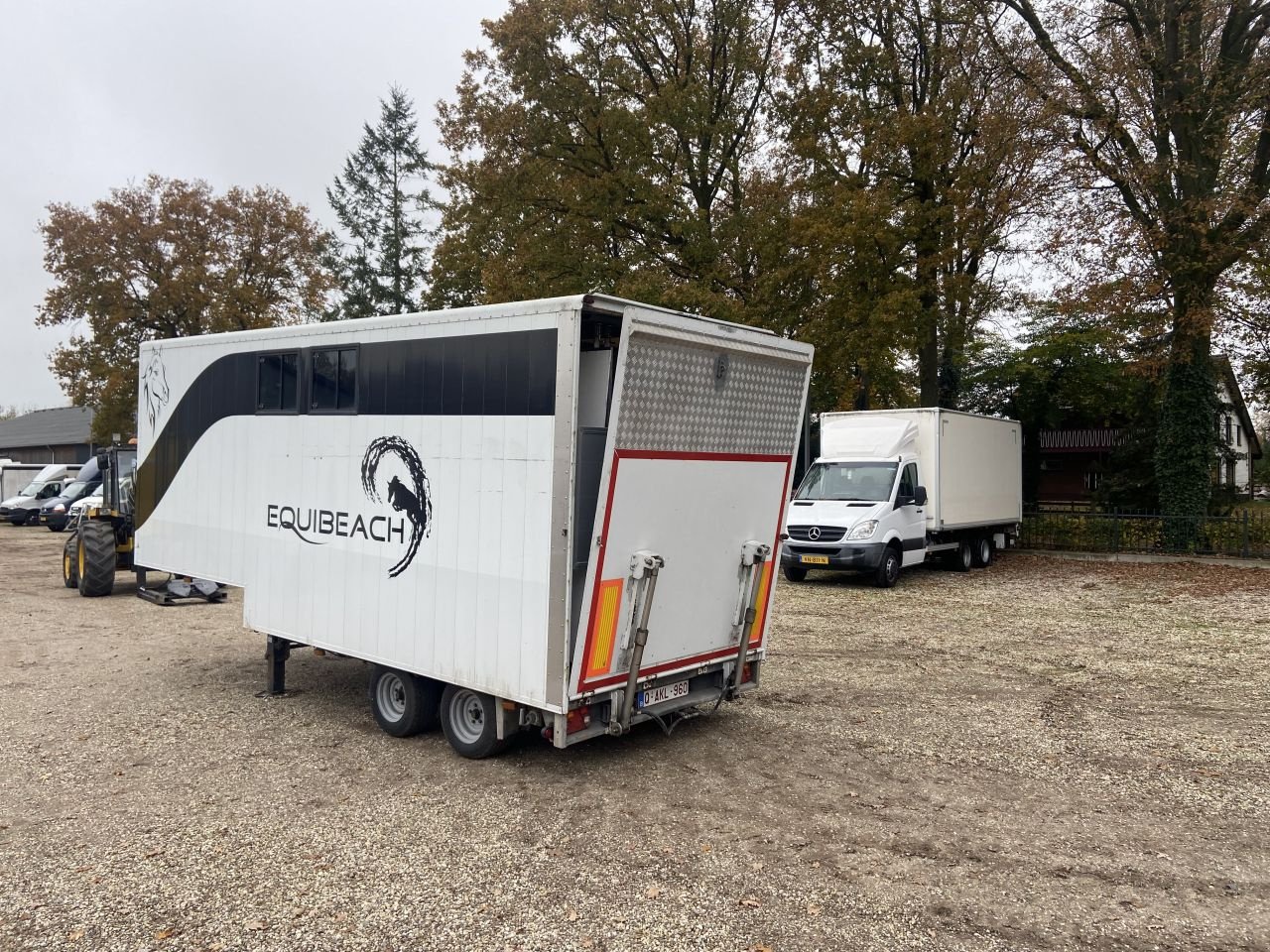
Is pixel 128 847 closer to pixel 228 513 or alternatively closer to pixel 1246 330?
pixel 228 513

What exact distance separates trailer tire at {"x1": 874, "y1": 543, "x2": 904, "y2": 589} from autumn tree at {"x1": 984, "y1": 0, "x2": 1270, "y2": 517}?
8111 mm

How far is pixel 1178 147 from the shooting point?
19422 mm

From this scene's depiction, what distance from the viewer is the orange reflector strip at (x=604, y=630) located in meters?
5.42

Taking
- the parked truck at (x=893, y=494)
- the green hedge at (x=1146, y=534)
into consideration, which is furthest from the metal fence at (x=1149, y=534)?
the parked truck at (x=893, y=494)

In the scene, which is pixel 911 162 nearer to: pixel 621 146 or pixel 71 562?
pixel 621 146

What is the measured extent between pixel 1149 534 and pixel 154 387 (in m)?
19.6

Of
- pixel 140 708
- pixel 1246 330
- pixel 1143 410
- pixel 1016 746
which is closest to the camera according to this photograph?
pixel 1016 746

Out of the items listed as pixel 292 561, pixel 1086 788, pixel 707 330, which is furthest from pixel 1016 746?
pixel 292 561

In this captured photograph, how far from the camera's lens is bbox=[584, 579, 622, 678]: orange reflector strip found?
213 inches

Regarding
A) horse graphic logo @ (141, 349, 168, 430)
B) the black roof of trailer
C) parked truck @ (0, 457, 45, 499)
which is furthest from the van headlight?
the black roof of trailer

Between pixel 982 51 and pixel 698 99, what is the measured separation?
659 centimetres

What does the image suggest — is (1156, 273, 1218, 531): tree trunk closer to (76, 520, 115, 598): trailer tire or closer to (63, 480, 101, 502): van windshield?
(76, 520, 115, 598): trailer tire

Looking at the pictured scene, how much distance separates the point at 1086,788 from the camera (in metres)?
5.70

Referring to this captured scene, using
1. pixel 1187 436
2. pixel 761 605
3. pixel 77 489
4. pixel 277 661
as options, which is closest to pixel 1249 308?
pixel 1187 436
